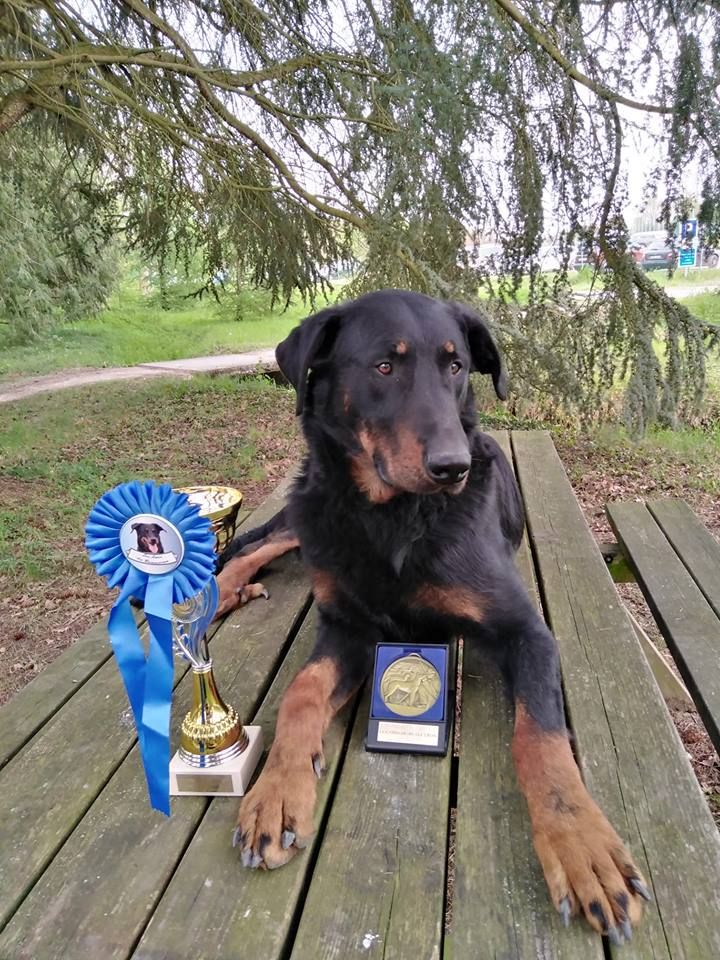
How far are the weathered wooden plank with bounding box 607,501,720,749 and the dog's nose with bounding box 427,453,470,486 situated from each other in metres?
0.98

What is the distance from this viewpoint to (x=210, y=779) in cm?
156

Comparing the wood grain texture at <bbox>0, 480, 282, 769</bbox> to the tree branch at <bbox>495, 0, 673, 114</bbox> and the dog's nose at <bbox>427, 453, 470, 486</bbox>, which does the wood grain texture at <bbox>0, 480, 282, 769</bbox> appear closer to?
the dog's nose at <bbox>427, 453, 470, 486</bbox>

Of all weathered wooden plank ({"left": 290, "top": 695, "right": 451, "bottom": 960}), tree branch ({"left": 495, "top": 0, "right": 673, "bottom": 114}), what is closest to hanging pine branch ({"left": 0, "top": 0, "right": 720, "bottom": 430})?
tree branch ({"left": 495, "top": 0, "right": 673, "bottom": 114})

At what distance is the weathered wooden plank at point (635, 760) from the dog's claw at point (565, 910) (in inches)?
3.7

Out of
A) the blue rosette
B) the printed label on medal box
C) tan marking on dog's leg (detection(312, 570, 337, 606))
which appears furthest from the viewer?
tan marking on dog's leg (detection(312, 570, 337, 606))

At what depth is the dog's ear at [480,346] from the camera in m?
2.35

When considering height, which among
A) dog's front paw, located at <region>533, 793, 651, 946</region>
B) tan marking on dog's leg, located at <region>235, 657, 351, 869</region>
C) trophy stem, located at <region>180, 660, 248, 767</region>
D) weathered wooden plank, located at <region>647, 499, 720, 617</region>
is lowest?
weathered wooden plank, located at <region>647, 499, 720, 617</region>

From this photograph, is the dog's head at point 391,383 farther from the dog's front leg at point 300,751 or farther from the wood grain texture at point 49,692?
the wood grain texture at point 49,692

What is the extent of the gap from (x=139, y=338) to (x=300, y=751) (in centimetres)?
1899

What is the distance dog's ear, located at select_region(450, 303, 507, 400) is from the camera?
7.72 ft

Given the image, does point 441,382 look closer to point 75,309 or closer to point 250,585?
point 250,585

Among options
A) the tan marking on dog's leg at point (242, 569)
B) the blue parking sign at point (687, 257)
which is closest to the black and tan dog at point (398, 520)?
the tan marking on dog's leg at point (242, 569)

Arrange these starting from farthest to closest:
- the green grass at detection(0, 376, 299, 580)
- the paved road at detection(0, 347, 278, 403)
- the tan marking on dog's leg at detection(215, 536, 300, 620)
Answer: the paved road at detection(0, 347, 278, 403) → the green grass at detection(0, 376, 299, 580) → the tan marking on dog's leg at detection(215, 536, 300, 620)

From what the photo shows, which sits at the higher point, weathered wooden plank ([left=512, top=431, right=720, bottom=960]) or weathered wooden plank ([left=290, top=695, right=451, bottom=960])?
weathered wooden plank ([left=290, top=695, right=451, bottom=960])
